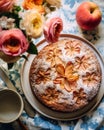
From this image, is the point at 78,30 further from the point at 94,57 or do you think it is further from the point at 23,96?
the point at 23,96

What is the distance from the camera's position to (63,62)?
3.95ft

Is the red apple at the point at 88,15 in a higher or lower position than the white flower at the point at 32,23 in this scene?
lower

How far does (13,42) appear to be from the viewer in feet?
3.09

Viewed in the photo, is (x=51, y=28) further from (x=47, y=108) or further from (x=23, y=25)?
(x=47, y=108)

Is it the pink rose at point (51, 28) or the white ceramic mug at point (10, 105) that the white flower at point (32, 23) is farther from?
the white ceramic mug at point (10, 105)

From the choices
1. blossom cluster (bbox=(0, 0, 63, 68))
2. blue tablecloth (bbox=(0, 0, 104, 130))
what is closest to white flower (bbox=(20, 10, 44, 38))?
blossom cluster (bbox=(0, 0, 63, 68))

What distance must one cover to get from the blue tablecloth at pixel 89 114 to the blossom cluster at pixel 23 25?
0.19m

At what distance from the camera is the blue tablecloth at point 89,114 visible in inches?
48.2

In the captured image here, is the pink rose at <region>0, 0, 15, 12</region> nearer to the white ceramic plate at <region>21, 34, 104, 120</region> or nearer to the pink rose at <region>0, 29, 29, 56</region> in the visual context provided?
the pink rose at <region>0, 29, 29, 56</region>

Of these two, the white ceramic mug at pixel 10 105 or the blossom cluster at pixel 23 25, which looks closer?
the blossom cluster at pixel 23 25

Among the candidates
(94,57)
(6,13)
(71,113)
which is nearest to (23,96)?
(71,113)

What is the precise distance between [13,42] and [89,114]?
43 cm

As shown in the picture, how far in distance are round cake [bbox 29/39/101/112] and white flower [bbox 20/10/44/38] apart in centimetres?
25

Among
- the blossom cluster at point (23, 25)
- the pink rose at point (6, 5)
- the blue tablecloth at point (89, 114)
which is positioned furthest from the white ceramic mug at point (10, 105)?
the pink rose at point (6, 5)
